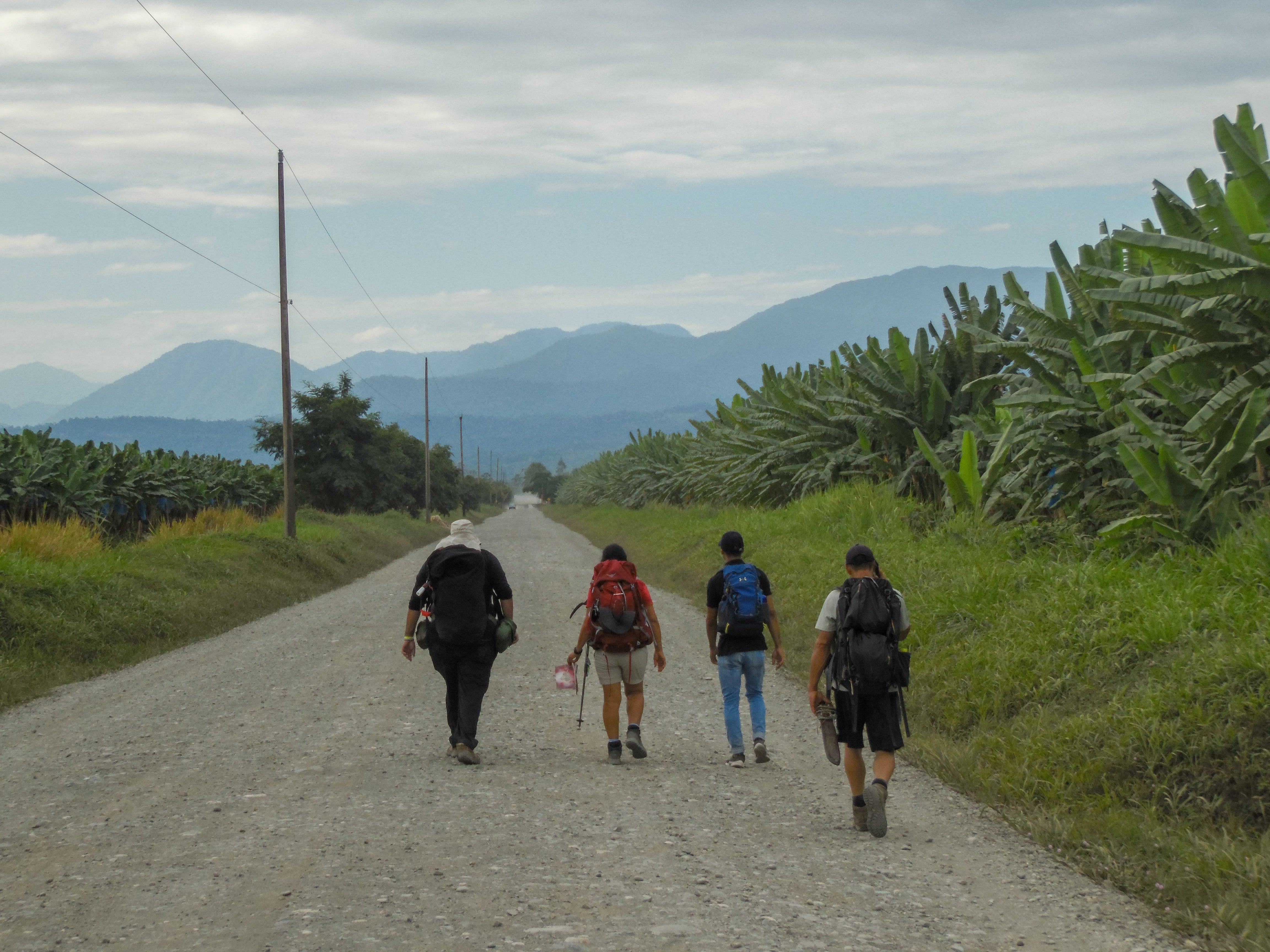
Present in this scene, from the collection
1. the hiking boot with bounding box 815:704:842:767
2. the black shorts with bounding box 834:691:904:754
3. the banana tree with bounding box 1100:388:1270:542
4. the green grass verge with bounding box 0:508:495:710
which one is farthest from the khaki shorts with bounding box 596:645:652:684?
the green grass verge with bounding box 0:508:495:710

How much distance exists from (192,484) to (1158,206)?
26688 millimetres

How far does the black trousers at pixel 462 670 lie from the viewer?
8508 millimetres

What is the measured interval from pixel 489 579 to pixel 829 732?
3050 mm

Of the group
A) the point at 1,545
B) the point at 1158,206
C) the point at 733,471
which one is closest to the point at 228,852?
the point at 1158,206

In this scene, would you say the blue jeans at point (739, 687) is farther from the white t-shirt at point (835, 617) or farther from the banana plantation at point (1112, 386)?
the banana plantation at point (1112, 386)

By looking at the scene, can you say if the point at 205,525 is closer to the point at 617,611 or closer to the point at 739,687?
the point at 617,611

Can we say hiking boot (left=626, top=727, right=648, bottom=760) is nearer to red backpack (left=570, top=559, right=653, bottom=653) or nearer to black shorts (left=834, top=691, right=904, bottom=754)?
red backpack (left=570, top=559, right=653, bottom=653)

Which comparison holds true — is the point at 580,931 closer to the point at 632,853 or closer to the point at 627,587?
the point at 632,853

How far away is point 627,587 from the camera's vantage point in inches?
334

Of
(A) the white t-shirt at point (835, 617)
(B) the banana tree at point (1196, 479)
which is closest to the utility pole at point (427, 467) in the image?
(B) the banana tree at point (1196, 479)

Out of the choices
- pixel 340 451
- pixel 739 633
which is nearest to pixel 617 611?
pixel 739 633

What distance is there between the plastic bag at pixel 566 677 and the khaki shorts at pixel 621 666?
7.6 inches

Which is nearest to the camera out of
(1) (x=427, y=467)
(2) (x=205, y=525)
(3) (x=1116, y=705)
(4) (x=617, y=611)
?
(3) (x=1116, y=705)

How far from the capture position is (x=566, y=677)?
28.3ft
